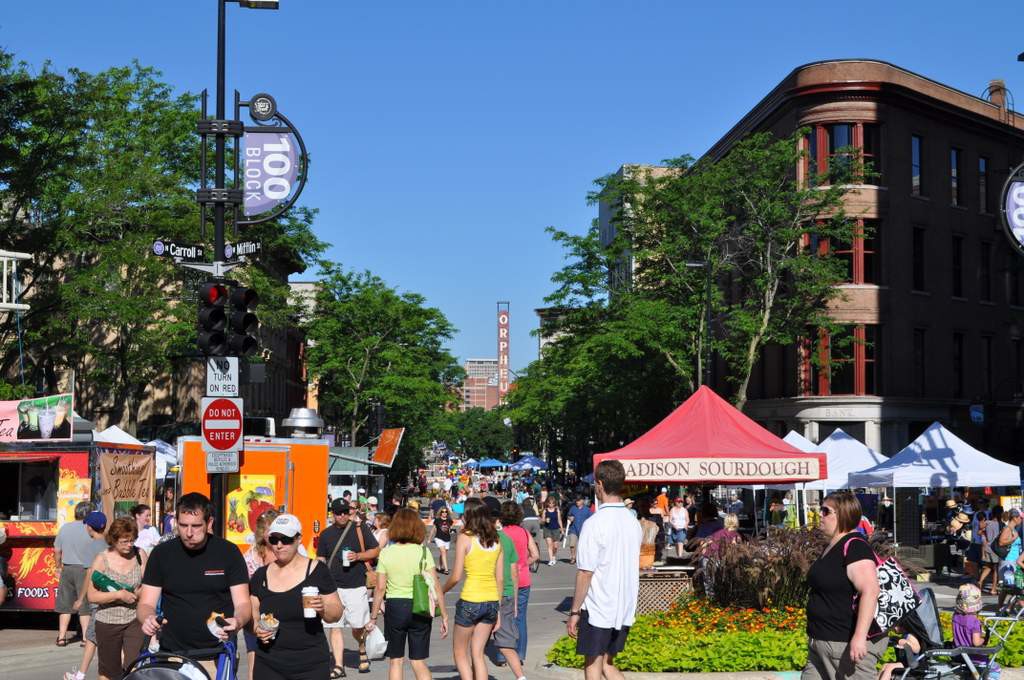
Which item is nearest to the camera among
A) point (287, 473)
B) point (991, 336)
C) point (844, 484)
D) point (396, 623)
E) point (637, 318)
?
point (396, 623)

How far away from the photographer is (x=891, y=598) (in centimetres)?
818

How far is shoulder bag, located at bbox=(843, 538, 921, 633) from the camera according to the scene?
8.11 meters

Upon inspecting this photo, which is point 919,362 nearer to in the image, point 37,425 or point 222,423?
point 37,425

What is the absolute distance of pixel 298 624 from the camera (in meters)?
7.55

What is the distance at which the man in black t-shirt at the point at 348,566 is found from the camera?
13555 mm

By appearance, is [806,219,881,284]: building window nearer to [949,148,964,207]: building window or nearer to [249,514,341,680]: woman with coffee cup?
[949,148,964,207]: building window

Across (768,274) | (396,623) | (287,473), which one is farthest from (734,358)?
(396,623)

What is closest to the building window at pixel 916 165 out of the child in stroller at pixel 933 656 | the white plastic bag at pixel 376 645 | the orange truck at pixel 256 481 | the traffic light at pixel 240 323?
the orange truck at pixel 256 481

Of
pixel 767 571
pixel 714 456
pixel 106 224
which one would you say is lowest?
pixel 767 571

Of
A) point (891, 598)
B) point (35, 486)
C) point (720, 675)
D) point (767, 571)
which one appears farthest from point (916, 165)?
point (891, 598)

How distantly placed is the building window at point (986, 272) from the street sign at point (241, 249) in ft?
147

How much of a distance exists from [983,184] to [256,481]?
4373 cm

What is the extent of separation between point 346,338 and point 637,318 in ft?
53.4

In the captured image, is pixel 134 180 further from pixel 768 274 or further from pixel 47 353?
pixel 768 274
